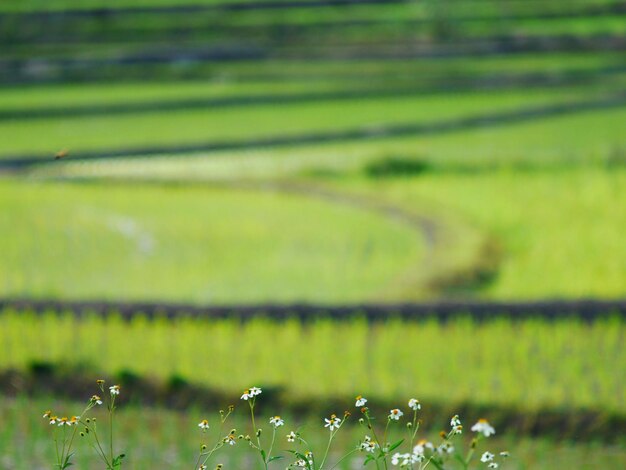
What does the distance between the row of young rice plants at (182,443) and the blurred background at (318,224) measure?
0.02 metres

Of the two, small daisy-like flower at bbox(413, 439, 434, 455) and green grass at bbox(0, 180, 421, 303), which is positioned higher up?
green grass at bbox(0, 180, 421, 303)

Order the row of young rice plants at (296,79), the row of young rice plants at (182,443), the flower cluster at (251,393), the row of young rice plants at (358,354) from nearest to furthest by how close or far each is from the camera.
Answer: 1. the flower cluster at (251,393)
2. the row of young rice plants at (182,443)
3. the row of young rice plants at (358,354)
4. the row of young rice plants at (296,79)

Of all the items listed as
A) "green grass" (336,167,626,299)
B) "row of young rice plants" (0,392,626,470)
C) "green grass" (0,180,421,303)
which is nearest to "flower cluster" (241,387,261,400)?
"row of young rice plants" (0,392,626,470)

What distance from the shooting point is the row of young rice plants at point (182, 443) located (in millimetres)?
4551

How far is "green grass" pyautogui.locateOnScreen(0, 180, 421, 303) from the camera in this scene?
316 inches

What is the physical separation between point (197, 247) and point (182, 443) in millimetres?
4991

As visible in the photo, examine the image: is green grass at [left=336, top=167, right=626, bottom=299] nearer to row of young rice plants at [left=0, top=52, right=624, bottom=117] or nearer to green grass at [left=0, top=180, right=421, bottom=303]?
green grass at [left=0, top=180, right=421, bottom=303]

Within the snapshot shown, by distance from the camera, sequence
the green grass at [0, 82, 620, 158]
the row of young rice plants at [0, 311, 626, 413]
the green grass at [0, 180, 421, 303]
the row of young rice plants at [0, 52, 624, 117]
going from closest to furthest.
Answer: the row of young rice plants at [0, 311, 626, 413] → the green grass at [0, 180, 421, 303] → the green grass at [0, 82, 620, 158] → the row of young rice plants at [0, 52, 624, 117]

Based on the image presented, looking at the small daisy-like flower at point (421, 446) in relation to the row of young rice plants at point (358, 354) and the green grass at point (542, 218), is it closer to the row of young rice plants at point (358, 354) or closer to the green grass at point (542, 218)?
the row of young rice plants at point (358, 354)

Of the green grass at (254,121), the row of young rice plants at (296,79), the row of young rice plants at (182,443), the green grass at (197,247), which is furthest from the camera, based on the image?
the row of young rice plants at (296,79)

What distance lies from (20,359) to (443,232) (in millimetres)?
4559

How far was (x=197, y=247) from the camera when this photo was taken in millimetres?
9758

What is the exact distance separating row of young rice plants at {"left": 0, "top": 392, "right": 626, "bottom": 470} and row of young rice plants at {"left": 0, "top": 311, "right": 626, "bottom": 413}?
0.18m

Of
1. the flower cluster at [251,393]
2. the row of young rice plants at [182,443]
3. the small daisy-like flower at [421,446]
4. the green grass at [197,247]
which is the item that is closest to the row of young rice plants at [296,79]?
the green grass at [197,247]
